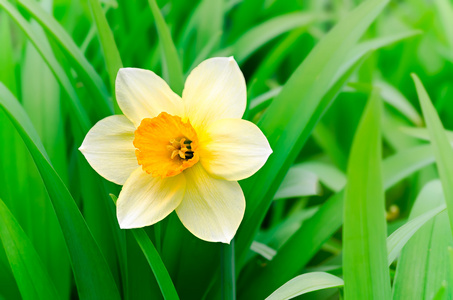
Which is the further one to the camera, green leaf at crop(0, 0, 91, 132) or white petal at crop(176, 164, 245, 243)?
green leaf at crop(0, 0, 91, 132)

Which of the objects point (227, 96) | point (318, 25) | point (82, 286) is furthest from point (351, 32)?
point (318, 25)

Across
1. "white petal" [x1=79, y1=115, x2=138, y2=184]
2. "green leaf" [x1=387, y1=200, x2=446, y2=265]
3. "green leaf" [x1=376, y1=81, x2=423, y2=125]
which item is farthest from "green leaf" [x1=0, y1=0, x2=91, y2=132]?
"green leaf" [x1=376, y1=81, x2=423, y2=125]

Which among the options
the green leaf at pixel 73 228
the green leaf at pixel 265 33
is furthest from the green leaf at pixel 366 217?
the green leaf at pixel 265 33

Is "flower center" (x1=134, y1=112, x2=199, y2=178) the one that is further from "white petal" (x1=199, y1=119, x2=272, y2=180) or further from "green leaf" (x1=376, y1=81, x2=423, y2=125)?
"green leaf" (x1=376, y1=81, x2=423, y2=125)

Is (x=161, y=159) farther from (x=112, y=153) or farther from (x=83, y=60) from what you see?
(x=83, y=60)

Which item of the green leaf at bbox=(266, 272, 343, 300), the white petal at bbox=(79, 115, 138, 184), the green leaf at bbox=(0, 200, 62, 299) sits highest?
the white petal at bbox=(79, 115, 138, 184)

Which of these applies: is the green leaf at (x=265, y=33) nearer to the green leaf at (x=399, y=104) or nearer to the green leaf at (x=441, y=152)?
the green leaf at (x=399, y=104)
